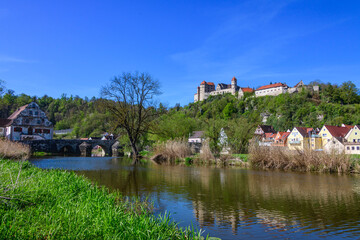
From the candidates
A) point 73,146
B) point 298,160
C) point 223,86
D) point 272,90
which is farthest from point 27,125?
point 223,86

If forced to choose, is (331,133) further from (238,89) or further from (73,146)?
(238,89)

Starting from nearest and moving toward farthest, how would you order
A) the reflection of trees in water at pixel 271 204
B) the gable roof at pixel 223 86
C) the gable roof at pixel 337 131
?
the reflection of trees in water at pixel 271 204 < the gable roof at pixel 337 131 < the gable roof at pixel 223 86

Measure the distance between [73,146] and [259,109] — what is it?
86.2 metres

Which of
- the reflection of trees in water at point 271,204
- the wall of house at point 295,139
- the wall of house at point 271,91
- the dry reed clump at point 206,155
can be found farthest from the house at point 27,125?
the wall of house at point 271,91

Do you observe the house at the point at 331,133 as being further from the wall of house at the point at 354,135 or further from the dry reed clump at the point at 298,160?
the dry reed clump at the point at 298,160

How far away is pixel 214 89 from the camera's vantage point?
16550 cm

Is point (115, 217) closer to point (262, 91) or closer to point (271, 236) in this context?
point (271, 236)

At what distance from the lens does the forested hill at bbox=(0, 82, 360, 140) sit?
3620 inches

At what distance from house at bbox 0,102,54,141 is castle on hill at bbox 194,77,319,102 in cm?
10060

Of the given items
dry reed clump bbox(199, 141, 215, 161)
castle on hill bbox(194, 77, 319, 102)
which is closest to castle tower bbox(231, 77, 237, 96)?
castle on hill bbox(194, 77, 319, 102)

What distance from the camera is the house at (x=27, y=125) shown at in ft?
188

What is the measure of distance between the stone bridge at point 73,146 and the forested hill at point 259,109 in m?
5.27

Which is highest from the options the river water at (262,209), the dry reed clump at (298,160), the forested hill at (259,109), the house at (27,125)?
the forested hill at (259,109)

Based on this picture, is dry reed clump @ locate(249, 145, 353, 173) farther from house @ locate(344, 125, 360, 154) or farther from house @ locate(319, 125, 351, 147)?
house @ locate(319, 125, 351, 147)
